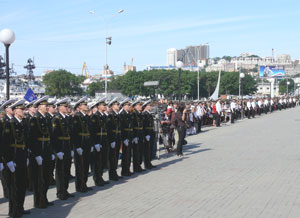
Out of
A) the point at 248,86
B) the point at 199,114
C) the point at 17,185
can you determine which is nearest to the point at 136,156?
the point at 17,185

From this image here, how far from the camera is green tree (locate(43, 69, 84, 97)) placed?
14325 centimetres

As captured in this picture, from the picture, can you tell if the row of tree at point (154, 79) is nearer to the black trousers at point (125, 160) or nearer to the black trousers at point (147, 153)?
the black trousers at point (147, 153)

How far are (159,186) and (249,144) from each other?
9925 mm

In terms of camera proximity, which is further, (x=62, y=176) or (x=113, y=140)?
(x=113, y=140)

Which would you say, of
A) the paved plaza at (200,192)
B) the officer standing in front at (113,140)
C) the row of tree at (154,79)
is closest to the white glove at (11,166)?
the paved plaza at (200,192)

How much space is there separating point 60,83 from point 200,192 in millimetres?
137079

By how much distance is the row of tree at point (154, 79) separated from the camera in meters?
135

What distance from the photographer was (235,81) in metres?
152

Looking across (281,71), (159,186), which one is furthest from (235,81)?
(159,186)

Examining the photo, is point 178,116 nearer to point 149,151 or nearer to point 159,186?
point 149,151

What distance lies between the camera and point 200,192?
9758 mm

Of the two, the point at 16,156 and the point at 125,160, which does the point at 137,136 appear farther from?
the point at 16,156

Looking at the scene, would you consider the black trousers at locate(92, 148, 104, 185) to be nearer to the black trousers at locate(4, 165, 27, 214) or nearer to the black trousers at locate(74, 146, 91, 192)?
the black trousers at locate(74, 146, 91, 192)

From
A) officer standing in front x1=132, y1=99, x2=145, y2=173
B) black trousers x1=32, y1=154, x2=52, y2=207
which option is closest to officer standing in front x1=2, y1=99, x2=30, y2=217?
black trousers x1=32, y1=154, x2=52, y2=207
